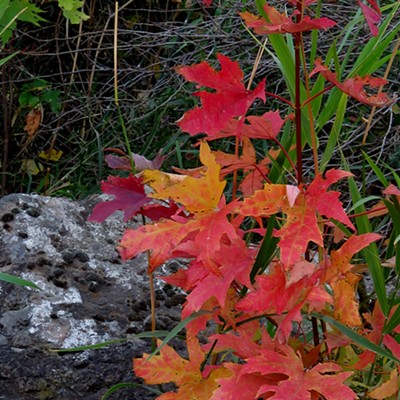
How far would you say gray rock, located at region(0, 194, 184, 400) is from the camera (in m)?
1.57

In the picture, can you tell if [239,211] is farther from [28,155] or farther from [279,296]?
[28,155]

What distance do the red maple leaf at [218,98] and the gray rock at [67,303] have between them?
693 mm

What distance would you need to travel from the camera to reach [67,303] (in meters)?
1.75

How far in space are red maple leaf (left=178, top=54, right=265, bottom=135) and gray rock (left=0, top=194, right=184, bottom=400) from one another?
2.27ft

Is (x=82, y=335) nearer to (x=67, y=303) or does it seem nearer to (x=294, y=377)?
(x=67, y=303)

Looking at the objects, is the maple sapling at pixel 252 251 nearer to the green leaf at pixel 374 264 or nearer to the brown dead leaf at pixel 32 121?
the green leaf at pixel 374 264

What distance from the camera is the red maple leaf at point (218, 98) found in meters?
1.05

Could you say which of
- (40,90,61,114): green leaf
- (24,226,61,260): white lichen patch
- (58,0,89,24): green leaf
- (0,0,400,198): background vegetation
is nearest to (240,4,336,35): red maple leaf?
(24,226,61,260): white lichen patch

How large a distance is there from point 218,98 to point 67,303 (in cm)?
83

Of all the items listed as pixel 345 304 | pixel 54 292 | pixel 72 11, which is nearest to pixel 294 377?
pixel 345 304

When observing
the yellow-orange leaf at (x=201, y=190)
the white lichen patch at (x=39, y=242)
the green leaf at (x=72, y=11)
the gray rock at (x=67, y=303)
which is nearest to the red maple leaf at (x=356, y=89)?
the yellow-orange leaf at (x=201, y=190)

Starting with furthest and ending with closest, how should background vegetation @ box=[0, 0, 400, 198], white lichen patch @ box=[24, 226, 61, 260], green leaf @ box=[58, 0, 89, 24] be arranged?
background vegetation @ box=[0, 0, 400, 198]
green leaf @ box=[58, 0, 89, 24]
white lichen patch @ box=[24, 226, 61, 260]

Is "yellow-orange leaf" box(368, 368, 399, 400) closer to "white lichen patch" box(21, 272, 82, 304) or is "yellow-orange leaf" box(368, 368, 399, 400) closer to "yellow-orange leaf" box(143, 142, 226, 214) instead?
"yellow-orange leaf" box(143, 142, 226, 214)

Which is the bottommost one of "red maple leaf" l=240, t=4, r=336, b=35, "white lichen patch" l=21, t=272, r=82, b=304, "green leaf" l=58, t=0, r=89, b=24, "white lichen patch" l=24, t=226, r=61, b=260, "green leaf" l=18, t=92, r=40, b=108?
"green leaf" l=18, t=92, r=40, b=108
